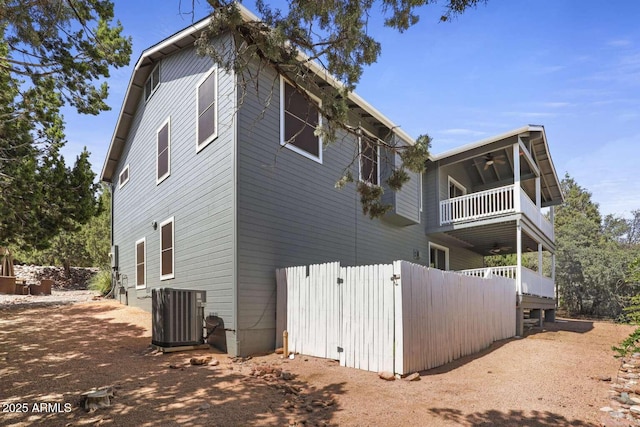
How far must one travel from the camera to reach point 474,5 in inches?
169

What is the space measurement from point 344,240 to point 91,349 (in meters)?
6.32

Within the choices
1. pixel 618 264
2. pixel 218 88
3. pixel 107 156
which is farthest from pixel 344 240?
pixel 618 264

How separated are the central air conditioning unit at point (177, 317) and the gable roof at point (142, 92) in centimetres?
530

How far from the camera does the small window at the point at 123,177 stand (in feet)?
50.0

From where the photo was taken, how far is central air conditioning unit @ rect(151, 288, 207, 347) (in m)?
7.51

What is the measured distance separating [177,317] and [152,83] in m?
8.39

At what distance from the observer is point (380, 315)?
21.3 ft

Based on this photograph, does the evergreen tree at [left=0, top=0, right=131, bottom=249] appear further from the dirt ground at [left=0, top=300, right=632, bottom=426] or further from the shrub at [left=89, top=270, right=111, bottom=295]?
the shrub at [left=89, top=270, right=111, bottom=295]

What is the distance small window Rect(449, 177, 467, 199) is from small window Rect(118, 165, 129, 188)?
12.8m

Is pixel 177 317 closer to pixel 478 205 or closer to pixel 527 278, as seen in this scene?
pixel 478 205

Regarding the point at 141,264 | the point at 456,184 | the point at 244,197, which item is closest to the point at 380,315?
the point at 244,197

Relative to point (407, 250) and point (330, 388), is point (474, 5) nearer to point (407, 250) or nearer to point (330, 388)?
point (330, 388)

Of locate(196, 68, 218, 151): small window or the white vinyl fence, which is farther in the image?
locate(196, 68, 218, 151): small window

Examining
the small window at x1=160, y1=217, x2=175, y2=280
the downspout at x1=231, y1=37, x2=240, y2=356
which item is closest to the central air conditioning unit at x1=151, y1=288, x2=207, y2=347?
the downspout at x1=231, y1=37, x2=240, y2=356
